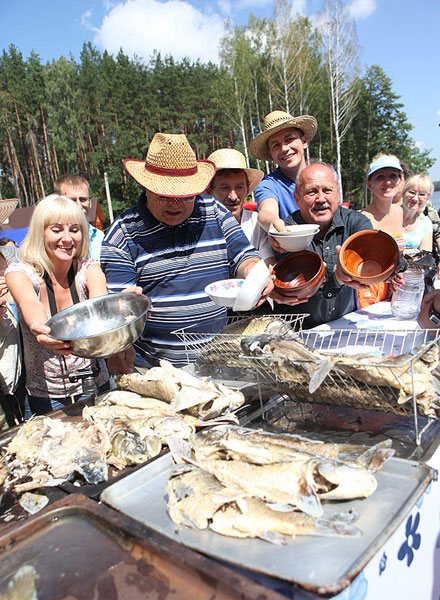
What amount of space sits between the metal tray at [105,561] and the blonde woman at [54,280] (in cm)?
151

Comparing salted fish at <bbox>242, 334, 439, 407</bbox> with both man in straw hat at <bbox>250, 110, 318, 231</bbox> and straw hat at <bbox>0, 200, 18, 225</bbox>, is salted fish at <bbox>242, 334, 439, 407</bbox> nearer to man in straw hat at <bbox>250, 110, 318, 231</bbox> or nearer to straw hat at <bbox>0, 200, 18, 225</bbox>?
man in straw hat at <bbox>250, 110, 318, 231</bbox>

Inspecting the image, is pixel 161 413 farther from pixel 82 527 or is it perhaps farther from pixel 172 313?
pixel 172 313

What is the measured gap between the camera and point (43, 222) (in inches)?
102

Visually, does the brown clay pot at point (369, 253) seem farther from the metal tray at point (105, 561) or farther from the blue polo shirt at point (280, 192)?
the metal tray at point (105, 561)

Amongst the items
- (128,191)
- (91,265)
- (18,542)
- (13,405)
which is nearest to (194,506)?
(18,542)

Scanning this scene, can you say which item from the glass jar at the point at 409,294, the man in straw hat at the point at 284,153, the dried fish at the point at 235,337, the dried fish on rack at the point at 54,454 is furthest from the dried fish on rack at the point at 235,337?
the man in straw hat at the point at 284,153

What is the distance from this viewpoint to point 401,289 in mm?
3160

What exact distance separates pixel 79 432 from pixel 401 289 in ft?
8.40

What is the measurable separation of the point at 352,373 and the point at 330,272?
6.00 feet

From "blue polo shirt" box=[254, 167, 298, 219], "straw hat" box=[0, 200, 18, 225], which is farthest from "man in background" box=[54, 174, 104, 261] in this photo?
"blue polo shirt" box=[254, 167, 298, 219]

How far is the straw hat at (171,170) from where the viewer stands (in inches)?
101

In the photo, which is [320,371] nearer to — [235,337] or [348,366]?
[348,366]

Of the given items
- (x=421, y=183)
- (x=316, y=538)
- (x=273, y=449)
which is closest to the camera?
(x=316, y=538)

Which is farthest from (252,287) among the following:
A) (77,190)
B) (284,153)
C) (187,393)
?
(77,190)
